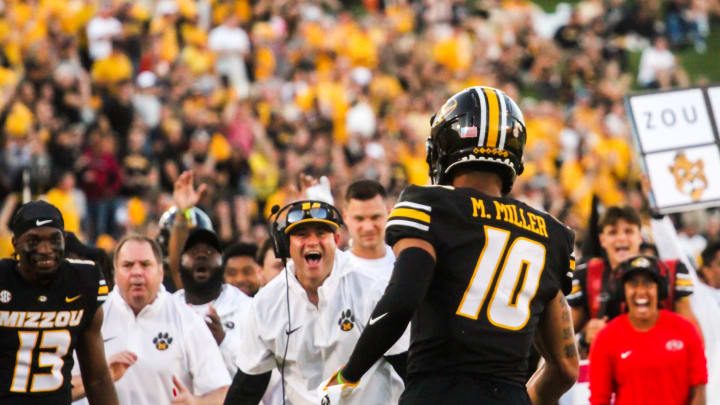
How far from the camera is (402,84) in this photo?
23.1 meters

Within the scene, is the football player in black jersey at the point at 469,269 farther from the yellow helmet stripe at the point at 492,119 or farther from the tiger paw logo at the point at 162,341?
the tiger paw logo at the point at 162,341

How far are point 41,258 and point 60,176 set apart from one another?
9591 mm

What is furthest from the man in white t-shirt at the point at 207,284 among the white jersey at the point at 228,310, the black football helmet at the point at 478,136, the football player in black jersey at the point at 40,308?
the black football helmet at the point at 478,136

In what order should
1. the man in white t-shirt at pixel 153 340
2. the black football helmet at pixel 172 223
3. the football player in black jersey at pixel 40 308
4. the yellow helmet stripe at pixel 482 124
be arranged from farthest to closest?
the black football helmet at pixel 172 223, the man in white t-shirt at pixel 153 340, the football player in black jersey at pixel 40 308, the yellow helmet stripe at pixel 482 124

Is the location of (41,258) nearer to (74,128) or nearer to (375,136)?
(74,128)

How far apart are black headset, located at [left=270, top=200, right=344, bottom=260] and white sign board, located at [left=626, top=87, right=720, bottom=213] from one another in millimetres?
4312

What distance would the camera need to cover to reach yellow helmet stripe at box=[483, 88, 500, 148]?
4.62 m

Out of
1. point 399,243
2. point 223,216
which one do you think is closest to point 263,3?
point 223,216

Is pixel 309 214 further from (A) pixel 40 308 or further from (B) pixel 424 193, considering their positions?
(B) pixel 424 193

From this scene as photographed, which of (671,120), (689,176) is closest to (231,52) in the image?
(671,120)

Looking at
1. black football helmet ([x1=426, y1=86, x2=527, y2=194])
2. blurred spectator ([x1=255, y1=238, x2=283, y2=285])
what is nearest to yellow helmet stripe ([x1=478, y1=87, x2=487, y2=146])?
black football helmet ([x1=426, y1=86, x2=527, y2=194])

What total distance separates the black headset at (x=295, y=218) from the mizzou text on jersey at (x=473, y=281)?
7.34 ft

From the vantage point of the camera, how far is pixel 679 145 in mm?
10695

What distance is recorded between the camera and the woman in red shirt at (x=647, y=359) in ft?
27.2
